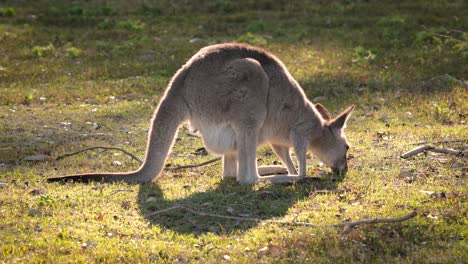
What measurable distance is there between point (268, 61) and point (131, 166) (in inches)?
78.4

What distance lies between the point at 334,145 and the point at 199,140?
2328 mm

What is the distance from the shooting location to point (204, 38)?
582 inches

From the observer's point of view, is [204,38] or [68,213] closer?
[68,213]

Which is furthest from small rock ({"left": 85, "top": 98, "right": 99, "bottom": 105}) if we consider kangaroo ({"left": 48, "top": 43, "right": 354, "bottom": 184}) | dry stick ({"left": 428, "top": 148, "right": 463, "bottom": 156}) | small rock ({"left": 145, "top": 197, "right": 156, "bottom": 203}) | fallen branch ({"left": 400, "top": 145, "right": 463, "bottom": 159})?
dry stick ({"left": 428, "top": 148, "right": 463, "bottom": 156})

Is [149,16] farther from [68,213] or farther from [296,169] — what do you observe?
[68,213]

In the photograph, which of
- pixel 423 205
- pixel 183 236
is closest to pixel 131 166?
pixel 183 236

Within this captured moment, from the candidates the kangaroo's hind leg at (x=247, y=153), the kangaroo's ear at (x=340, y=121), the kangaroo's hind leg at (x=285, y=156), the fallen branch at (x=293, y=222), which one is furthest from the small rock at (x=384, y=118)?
the fallen branch at (x=293, y=222)

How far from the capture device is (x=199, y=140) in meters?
9.66

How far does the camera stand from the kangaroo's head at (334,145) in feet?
25.7

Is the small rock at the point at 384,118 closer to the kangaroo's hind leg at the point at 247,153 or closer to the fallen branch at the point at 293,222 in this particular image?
the kangaroo's hind leg at the point at 247,153

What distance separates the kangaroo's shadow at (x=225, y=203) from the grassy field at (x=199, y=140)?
2cm

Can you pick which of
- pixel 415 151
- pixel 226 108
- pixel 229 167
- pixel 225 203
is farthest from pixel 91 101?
pixel 415 151

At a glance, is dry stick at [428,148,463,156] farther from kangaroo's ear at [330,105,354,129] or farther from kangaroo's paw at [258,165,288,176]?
kangaroo's paw at [258,165,288,176]

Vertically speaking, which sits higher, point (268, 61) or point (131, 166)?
point (268, 61)
